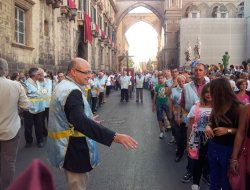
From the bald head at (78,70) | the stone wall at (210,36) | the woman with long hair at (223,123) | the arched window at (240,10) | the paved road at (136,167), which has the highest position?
the arched window at (240,10)

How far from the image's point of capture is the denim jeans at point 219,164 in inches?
153

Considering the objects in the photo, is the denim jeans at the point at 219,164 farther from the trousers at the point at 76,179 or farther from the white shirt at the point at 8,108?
the white shirt at the point at 8,108

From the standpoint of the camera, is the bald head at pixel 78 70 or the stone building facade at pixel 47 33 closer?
the bald head at pixel 78 70

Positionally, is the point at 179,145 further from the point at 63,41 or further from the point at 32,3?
the point at 63,41

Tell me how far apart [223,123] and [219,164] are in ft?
1.47

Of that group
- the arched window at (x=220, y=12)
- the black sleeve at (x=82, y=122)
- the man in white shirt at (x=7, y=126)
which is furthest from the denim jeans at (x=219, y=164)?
the arched window at (x=220, y=12)

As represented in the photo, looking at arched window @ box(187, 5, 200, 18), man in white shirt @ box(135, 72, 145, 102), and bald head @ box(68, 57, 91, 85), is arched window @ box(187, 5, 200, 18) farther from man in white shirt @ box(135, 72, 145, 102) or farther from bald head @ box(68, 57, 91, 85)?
bald head @ box(68, 57, 91, 85)

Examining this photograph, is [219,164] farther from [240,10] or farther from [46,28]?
[240,10]

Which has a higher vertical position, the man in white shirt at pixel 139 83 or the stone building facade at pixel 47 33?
the stone building facade at pixel 47 33

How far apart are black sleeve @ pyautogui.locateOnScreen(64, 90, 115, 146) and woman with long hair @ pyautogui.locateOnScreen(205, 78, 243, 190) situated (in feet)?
4.23

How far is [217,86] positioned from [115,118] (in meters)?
10.4

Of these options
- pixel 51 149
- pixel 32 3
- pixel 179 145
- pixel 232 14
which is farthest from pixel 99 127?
pixel 232 14

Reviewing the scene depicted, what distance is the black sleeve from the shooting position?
3.18 metres

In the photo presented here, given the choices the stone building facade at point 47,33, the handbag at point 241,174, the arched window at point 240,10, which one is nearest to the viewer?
the handbag at point 241,174
